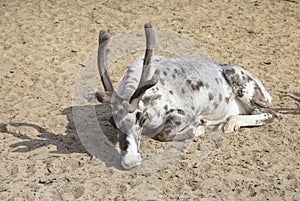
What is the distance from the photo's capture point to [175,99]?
6.91m

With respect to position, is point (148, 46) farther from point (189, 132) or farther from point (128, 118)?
point (189, 132)

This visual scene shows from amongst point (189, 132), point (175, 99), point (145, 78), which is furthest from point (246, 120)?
point (145, 78)

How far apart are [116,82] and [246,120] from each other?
86.4 inches

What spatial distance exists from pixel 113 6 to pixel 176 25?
1587mm

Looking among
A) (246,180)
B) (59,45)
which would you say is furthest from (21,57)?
(246,180)

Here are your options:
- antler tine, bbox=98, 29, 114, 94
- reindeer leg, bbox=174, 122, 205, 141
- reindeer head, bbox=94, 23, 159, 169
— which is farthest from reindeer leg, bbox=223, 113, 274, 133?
antler tine, bbox=98, 29, 114, 94

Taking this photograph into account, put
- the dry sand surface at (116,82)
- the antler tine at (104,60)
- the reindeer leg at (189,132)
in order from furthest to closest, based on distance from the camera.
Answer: the reindeer leg at (189,132), the antler tine at (104,60), the dry sand surface at (116,82)

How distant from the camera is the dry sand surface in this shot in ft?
18.9

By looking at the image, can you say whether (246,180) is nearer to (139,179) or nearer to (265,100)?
(139,179)

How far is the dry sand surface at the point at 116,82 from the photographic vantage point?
18.9ft

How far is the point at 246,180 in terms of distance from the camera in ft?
19.4

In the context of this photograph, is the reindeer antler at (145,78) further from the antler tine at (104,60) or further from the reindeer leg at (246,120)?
the reindeer leg at (246,120)

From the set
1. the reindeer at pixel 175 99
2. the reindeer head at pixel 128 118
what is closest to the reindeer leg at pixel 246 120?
the reindeer at pixel 175 99

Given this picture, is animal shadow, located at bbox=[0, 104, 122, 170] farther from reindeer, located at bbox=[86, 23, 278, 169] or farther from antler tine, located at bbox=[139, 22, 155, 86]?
antler tine, located at bbox=[139, 22, 155, 86]
